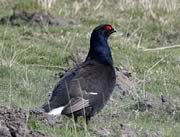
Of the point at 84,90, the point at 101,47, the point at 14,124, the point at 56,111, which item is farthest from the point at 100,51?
the point at 14,124

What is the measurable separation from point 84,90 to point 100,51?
0.90 m

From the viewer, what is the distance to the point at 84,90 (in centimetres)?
799

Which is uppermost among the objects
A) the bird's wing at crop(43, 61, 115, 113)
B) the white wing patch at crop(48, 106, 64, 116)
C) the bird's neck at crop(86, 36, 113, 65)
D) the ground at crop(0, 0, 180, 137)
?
the bird's neck at crop(86, 36, 113, 65)

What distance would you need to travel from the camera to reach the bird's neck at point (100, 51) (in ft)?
28.4

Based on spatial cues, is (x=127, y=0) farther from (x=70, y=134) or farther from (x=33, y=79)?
(x=70, y=134)

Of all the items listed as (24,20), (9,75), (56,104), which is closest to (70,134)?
Answer: (56,104)

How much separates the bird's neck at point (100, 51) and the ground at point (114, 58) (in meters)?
0.54

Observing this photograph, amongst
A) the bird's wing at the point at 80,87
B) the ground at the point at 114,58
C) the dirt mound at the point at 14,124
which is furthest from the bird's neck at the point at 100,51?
the dirt mound at the point at 14,124

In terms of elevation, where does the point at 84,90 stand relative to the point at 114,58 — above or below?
above

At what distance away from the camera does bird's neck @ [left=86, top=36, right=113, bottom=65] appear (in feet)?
28.4

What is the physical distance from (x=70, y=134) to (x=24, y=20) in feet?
21.4

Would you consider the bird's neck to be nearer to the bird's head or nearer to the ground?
the bird's head

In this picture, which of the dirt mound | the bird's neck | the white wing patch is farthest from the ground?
the bird's neck

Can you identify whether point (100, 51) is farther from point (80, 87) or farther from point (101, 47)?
point (80, 87)
